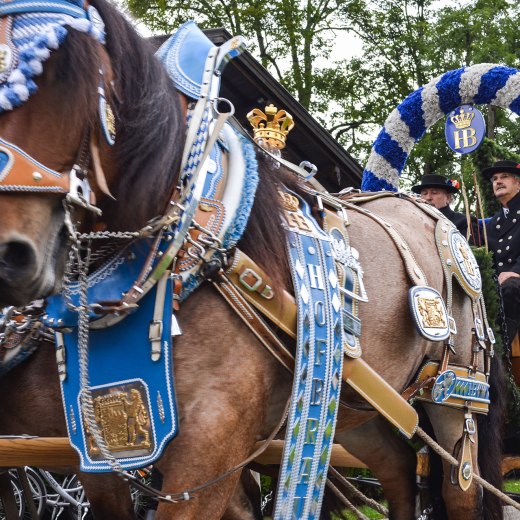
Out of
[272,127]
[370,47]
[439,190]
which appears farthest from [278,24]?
[272,127]

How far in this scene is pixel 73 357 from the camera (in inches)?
89.2

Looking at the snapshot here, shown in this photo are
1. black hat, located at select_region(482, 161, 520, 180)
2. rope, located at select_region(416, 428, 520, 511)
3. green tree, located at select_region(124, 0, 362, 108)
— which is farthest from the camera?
green tree, located at select_region(124, 0, 362, 108)

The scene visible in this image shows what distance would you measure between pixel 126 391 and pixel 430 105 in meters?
3.53

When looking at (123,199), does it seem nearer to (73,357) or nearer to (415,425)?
(73,357)

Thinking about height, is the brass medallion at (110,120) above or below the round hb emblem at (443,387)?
Answer: above

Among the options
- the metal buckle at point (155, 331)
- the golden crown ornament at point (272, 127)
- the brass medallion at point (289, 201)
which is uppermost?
the golden crown ornament at point (272, 127)

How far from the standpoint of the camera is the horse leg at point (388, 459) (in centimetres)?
383

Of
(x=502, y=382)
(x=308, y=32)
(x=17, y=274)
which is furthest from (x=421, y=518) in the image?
(x=308, y=32)

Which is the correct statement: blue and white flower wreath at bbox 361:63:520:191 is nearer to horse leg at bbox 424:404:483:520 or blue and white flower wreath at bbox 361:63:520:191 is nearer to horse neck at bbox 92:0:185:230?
horse leg at bbox 424:404:483:520

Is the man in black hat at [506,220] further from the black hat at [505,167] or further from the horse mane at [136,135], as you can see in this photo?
the horse mane at [136,135]

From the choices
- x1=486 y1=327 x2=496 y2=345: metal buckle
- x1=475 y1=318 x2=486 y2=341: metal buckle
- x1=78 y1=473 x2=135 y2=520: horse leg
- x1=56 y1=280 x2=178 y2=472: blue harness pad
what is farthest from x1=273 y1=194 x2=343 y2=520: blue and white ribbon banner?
x1=486 y1=327 x2=496 y2=345: metal buckle

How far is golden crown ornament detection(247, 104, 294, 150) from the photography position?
3.95 metres

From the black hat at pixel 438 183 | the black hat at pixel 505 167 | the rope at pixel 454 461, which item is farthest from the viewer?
the black hat at pixel 438 183

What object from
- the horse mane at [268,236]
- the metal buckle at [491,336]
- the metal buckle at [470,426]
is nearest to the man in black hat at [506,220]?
the metal buckle at [491,336]
